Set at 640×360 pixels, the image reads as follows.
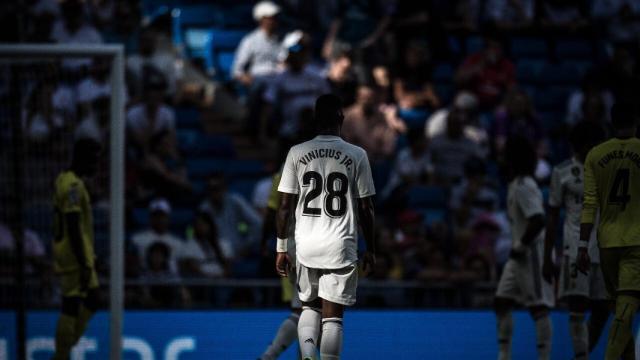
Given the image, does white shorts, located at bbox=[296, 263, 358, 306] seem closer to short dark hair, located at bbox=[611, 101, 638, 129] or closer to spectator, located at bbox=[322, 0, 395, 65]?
short dark hair, located at bbox=[611, 101, 638, 129]

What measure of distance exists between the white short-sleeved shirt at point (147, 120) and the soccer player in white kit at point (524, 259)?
5.42 metres

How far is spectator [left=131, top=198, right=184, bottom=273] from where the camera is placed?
14.5m

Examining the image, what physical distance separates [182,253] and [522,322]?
3.50 m

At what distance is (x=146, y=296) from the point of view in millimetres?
13891

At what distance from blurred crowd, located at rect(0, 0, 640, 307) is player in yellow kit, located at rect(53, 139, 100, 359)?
153cm

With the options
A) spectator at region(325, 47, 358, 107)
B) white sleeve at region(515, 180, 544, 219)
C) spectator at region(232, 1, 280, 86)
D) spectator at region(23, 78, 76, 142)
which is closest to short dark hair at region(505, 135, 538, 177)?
white sleeve at region(515, 180, 544, 219)

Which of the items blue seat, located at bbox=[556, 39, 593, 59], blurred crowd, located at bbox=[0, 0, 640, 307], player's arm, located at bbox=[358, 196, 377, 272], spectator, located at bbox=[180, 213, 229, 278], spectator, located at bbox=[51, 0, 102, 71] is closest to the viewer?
player's arm, located at bbox=[358, 196, 377, 272]

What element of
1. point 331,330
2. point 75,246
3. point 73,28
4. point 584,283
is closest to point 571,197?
point 584,283

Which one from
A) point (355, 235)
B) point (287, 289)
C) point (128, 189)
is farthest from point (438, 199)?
point (355, 235)

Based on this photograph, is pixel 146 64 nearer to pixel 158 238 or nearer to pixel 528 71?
pixel 158 238

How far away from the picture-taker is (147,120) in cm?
1639

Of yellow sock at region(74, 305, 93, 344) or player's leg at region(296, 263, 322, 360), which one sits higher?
player's leg at region(296, 263, 322, 360)

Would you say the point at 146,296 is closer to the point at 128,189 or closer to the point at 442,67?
the point at 128,189

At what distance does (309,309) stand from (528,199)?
8.22 ft
